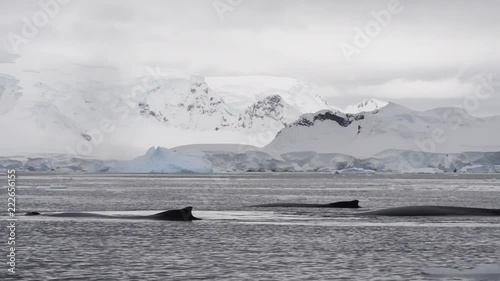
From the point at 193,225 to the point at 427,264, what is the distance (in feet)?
66.5

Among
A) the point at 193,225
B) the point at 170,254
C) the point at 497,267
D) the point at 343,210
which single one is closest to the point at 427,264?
the point at 497,267

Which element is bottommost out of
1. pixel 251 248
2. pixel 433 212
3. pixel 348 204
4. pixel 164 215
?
pixel 251 248

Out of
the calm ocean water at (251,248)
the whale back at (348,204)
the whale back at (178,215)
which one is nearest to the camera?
the calm ocean water at (251,248)

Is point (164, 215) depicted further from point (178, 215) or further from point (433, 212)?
point (433, 212)

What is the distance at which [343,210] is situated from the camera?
67.8 metres

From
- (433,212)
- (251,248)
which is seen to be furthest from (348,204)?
(251,248)

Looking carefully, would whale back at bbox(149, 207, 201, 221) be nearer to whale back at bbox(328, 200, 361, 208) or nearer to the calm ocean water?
the calm ocean water

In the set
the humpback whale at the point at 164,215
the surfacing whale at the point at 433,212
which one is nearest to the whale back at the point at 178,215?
the humpback whale at the point at 164,215

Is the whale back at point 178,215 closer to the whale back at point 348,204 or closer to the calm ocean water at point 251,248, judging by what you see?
the calm ocean water at point 251,248

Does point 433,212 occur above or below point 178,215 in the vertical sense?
below

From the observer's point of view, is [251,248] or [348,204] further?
[348,204]

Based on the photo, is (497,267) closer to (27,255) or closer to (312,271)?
(312,271)

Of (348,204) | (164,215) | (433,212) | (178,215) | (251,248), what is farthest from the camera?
(348,204)

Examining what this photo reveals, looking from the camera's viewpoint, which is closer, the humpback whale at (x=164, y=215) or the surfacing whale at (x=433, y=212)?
the humpback whale at (x=164, y=215)
